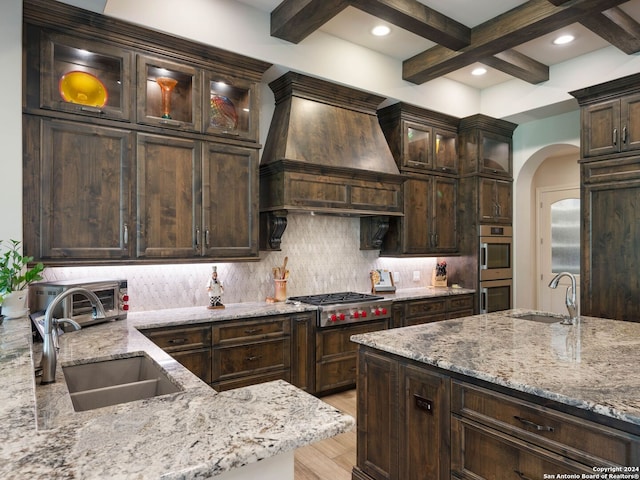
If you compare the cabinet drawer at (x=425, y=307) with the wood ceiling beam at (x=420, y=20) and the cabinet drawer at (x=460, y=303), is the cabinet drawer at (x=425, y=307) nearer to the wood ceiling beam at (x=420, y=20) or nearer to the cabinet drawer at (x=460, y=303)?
the cabinet drawer at (x=460, y=303)

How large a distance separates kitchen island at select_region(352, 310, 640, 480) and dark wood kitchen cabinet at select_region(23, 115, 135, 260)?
199 centimetres

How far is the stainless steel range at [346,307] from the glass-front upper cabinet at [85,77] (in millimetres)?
2286

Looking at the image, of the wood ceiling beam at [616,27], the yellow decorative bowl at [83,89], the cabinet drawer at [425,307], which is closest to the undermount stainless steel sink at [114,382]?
the yellow decorative bowl at [83,89]

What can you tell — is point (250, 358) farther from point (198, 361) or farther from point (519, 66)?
point (519, 66)

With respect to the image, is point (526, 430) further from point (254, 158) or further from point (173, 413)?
point (254, 158)

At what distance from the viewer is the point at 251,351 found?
11.2ft

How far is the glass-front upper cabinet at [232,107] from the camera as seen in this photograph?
3.50 m

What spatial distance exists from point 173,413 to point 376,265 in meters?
4.15

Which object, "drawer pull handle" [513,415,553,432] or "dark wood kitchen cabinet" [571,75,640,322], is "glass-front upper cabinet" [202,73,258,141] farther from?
"dark wood kitchen cabinet" [571,75,640,322]

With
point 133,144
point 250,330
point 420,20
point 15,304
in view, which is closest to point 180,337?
point 250,330

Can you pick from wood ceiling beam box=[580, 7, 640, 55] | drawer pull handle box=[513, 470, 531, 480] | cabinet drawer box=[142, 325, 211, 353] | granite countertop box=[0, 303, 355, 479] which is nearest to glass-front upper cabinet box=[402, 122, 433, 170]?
wood ceiling beam box=[580, 7, 640, 55]

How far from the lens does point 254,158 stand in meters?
3.68

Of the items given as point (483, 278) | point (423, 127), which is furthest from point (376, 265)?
point (423, 127)

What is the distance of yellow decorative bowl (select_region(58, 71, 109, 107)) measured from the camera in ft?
9.56
